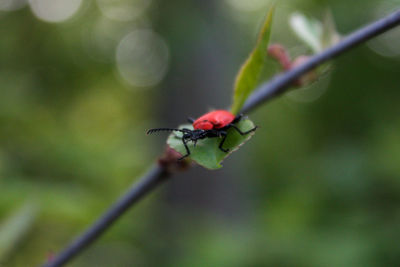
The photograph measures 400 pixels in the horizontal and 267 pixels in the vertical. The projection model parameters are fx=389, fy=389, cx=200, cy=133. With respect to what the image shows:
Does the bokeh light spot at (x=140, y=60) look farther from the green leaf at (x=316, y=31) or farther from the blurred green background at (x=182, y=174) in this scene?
the green leaf at (x=316, y=31)

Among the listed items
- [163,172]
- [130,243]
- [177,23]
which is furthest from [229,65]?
[163,172]

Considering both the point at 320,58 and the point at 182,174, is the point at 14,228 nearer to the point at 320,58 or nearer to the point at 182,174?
the point at 320,58

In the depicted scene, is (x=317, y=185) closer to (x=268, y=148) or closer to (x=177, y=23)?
(x=177, y=23)

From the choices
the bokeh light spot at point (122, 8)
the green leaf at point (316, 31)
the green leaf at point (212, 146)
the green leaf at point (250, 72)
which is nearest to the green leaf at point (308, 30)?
the green leaf at point (316, 31)

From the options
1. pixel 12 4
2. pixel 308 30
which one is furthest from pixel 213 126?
pixel 12 4

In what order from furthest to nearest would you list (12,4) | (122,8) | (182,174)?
(122,8) < (182,174) < (12,4)

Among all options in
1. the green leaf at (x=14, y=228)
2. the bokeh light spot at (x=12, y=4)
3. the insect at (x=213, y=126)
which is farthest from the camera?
the bokeh light spot at (x=12, y=4)

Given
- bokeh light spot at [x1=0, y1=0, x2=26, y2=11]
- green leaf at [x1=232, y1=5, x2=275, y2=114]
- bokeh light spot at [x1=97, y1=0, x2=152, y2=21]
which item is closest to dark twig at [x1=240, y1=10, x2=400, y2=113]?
green leaf at [x1=232, y1=5, x2=275, y2=114]
